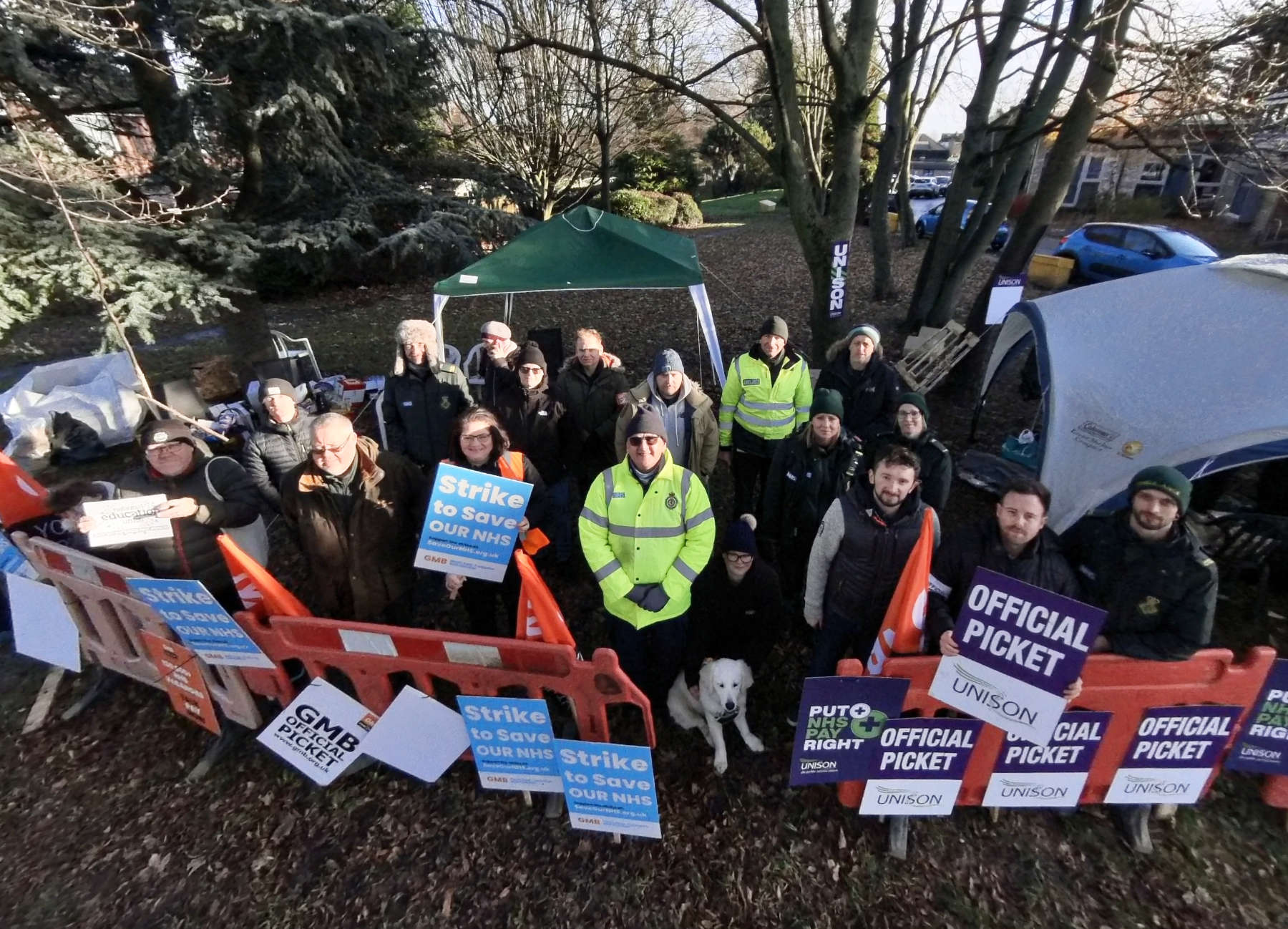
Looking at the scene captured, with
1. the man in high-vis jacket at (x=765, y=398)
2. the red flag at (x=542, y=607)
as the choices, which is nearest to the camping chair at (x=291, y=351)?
the man in high-vis jacket at (x=765, y=398)

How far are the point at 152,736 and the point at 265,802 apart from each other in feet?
3.40

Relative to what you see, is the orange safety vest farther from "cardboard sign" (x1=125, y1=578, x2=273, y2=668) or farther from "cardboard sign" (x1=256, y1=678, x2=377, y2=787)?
"cardboard sign" (x1=125, y1=578, x2=273, y2=668)

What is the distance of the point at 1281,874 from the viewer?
2738mm

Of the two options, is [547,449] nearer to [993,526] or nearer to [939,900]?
[993,526]

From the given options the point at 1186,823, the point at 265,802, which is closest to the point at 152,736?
the point at 265,802

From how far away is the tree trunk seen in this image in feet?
18.0

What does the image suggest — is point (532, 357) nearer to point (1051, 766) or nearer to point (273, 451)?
point (273, 451)

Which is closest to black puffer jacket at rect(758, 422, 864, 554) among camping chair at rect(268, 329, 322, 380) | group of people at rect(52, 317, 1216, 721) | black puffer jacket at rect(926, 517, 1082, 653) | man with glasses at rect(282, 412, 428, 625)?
group of people at rect(52, 317, 1216, 721)

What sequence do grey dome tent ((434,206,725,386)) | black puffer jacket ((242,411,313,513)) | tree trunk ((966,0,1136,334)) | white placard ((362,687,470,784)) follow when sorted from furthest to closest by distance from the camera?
grey dome tent ((434,206,725,386)), tree trunk ((966,0,1136,334)), black puffer jacket ((242,411,313,513)), white placard ((362,687,470,784))

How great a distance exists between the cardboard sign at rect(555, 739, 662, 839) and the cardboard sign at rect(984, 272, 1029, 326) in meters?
6.88

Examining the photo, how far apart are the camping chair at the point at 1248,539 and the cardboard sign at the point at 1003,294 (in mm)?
3685

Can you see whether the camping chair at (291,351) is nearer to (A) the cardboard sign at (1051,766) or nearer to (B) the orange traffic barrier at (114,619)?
(B) the orange traffic barrier at (114,619)

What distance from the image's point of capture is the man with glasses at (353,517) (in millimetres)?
2939

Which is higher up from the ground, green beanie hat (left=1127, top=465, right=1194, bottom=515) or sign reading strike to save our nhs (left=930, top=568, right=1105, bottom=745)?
green beanie hat (left=1127, top=465, right=1194, bottom=515)
